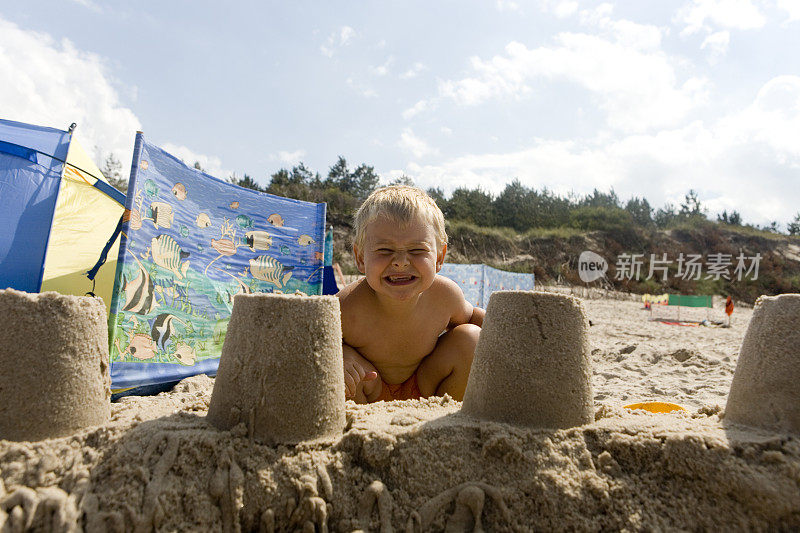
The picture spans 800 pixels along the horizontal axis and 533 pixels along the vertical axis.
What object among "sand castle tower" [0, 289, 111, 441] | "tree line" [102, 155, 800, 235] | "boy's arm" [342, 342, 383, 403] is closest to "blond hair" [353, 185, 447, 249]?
"boy's arm" [342, 342, 383, 403]

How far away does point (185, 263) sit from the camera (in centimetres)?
337

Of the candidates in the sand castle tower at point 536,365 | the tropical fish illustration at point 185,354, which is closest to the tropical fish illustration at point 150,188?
the tropical fish illustration at point 185,354

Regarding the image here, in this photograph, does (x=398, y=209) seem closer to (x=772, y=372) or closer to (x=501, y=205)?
(x=772, y=372)

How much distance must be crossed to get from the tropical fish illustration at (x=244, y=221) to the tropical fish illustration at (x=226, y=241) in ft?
0.29

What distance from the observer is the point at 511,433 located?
1183 mm

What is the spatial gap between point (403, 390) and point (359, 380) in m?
0.54

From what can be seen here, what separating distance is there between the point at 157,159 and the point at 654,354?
16.6 feet

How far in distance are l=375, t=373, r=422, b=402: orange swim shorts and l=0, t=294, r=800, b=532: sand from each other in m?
1.05

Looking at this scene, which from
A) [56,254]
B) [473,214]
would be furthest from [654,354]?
[473,214]

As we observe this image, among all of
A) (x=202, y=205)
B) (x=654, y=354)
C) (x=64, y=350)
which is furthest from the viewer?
(x=654, y=354)

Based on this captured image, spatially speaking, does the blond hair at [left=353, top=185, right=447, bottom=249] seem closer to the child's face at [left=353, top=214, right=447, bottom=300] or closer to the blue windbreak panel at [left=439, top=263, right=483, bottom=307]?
the child's face at [left=353, top=214, right=447, bottom=300]

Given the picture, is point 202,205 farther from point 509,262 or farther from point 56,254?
point 509,262

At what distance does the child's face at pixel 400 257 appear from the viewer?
6.35ft

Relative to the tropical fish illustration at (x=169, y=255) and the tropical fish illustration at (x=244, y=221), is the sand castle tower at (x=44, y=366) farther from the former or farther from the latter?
the tropical fish illustration at (x=244, y=221)
